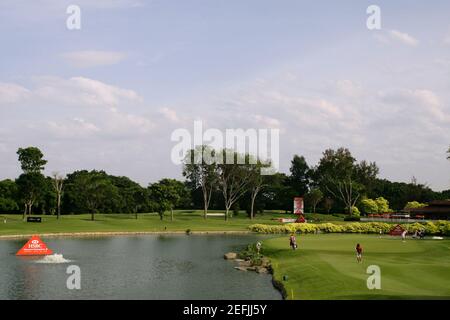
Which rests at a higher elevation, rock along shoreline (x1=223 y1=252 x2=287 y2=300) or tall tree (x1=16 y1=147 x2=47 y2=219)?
tall tree (x1=16 y1=147 x2=47 y2=219)

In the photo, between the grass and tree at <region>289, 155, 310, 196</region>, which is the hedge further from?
tree at <region>289, 155, 310, 196</region>

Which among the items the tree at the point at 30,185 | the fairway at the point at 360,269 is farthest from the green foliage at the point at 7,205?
the fairway at the point at 360,269

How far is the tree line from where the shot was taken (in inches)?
4604

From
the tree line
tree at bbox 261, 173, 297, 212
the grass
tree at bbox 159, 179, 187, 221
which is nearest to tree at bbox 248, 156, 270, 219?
the tree line

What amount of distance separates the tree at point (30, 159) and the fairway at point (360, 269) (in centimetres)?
6141

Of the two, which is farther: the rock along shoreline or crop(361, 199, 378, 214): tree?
crop(361, 199, 378, 214): tree

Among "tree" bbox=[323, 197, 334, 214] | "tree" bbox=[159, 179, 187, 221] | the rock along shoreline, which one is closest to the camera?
the rock along shoreline

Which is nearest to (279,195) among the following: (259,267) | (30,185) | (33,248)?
(30,185)

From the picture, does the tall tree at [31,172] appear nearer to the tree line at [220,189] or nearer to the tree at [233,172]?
the tree line at [220,189]

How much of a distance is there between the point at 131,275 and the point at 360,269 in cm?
1942

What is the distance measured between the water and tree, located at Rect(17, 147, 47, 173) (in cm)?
4001

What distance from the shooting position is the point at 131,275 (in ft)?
151
